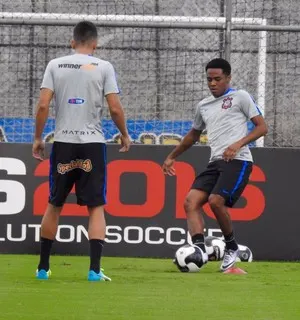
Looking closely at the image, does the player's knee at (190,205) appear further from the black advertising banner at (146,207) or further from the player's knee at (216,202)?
the black advertising banner at (146,207)

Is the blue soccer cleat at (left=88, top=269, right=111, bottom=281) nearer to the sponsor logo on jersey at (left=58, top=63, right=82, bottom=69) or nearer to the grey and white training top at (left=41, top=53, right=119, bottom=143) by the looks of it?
the grey and white training top at (left=41, top=53, right=119, bottom=143)

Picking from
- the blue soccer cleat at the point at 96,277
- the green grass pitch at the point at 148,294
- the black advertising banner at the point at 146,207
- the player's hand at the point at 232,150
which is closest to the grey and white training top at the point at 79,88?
the blue soccer cleat at the point at 96,277

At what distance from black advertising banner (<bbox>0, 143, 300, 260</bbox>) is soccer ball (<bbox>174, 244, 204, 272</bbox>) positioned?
7.05 feet

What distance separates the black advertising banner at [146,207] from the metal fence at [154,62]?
425 millimetres

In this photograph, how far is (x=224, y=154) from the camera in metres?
10.3

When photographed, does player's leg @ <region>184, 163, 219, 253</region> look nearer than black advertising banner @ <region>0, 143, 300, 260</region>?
Yes

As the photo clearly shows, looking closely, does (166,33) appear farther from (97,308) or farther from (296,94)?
(97,308)

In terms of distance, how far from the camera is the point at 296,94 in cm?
1327

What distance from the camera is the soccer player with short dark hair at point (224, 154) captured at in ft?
34.3

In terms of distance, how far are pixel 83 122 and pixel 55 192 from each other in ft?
1.98

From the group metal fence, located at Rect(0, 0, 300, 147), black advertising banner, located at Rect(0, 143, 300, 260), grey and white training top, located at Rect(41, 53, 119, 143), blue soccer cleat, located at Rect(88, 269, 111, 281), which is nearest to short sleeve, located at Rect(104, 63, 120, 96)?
grey and white training top, located at Rect(41, 53, 119, 143)

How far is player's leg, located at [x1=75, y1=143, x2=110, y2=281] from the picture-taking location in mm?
9188

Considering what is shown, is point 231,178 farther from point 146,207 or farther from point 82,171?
point 146,207

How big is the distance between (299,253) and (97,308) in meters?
5.98
